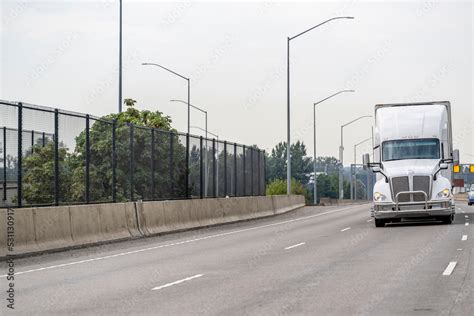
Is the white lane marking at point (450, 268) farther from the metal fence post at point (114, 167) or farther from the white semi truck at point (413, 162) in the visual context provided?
the metal fence post at point (114, 167)

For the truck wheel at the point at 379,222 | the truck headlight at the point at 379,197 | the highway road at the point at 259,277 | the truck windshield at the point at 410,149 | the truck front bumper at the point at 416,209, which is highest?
the truck windshield at the point at 410,149

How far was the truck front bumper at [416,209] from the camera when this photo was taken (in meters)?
30.4

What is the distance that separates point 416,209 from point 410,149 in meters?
2.18

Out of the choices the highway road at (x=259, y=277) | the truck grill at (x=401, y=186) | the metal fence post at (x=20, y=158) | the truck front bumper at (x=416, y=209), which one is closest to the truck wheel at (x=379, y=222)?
the truck front bumper at (x=416, y=209)

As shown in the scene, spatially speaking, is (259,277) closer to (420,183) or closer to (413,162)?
(420,183)

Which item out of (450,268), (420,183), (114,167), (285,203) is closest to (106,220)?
(114,167)

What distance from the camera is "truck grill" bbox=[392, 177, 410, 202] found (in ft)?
100

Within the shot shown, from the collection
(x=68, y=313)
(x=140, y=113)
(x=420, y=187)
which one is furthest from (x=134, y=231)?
(x=140, y=113)

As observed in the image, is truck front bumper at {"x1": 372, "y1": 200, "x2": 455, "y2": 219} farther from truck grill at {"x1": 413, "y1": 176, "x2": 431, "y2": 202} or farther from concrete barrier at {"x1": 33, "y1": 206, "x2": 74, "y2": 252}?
concrete barrier at {"x1": 33, "y1": 206, "x2": 74, "y2": 252}

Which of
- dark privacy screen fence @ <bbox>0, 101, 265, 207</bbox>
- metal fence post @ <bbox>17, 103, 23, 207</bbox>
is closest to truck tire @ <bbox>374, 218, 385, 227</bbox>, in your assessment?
dark privacy screen fence @ <bbox>0, 101, 265, 207</bbox>

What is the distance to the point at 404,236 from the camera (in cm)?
2538

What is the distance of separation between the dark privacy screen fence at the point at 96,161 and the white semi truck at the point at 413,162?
281 inches

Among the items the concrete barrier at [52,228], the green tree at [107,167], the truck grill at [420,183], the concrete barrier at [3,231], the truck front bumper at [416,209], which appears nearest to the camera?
the concrete barrier at [3,231]

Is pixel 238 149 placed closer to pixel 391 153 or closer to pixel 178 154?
pixel 178 154
